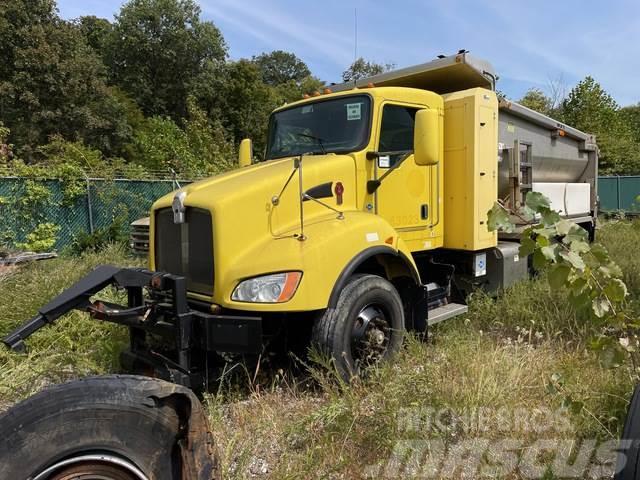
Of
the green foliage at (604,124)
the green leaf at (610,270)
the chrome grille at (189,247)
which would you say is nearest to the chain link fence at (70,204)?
the chrome grille at (189,247)

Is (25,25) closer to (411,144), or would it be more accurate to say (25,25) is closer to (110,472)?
(411,144)

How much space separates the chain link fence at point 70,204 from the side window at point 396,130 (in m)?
8.14

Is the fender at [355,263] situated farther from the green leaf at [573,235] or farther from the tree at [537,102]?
the tree at [537,102]

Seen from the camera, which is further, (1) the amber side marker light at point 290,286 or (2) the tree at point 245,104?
(2) the tree at point 245,104

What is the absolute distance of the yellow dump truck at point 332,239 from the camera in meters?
3.59

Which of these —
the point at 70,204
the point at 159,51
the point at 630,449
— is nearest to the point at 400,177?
the point at 630,449

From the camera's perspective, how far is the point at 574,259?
8.77 ft

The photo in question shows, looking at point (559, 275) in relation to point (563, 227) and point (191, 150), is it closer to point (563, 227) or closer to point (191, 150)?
point (563, 227)

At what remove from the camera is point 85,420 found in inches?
84.2

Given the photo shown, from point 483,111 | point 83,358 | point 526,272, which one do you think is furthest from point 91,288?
point 526,272

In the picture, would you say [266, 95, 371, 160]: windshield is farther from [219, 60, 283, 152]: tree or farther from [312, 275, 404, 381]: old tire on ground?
[219, 60, 283, 152]: tree

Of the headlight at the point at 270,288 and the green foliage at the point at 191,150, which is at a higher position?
the green foliage at the point at 191,150

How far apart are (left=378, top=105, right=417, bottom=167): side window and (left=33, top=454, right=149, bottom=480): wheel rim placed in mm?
3490

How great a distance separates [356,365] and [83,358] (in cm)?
250
